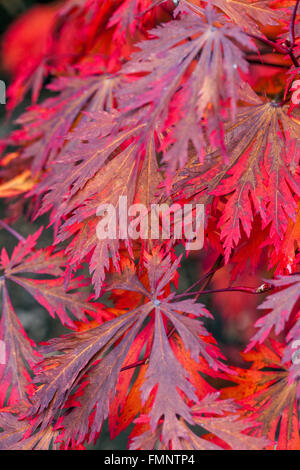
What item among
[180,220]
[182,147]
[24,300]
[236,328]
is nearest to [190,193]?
[180,220]

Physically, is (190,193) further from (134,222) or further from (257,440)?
(257,440)

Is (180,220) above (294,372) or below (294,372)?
above

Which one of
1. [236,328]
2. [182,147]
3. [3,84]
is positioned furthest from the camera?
[3,84]

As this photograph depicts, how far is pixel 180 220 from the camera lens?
0.54 metres

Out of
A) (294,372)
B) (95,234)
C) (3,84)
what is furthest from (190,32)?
(3,84)

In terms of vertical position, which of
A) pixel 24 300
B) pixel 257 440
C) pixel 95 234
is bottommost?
pixel 257 440

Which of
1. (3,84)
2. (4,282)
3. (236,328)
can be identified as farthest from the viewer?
(3,84)

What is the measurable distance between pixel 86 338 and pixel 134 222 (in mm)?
167

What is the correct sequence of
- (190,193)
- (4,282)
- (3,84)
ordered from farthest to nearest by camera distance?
(3,84) → (4,282) → (190,193)

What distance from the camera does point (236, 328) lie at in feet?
3.43

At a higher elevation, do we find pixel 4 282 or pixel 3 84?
pixel 3 84

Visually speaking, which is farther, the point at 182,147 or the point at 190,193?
the point at 190,193

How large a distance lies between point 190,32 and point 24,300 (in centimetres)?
96
